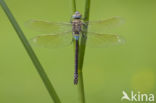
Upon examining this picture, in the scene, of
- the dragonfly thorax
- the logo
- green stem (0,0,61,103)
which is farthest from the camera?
the logo

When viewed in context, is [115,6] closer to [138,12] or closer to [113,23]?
[138,12]

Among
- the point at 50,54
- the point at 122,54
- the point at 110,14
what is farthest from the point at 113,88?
the point at 110,14

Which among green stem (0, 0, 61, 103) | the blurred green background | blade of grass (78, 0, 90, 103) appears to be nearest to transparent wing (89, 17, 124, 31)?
blade of grass (78, 0, 90, 103)

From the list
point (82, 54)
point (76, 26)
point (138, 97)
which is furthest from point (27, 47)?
point (138, 97)

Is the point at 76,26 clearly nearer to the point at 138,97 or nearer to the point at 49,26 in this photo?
the point at 49,26

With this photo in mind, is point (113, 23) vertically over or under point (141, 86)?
over

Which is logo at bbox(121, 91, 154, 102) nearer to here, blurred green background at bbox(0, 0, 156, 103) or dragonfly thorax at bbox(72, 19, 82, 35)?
blurred green background at bbox(0, 0, 156, 103)
